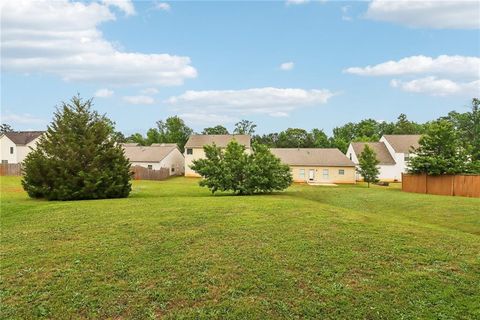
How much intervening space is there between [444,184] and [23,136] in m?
51.1

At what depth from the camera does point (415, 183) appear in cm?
3103

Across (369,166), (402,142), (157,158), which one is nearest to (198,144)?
(157,158)

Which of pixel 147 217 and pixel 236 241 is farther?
pixel 147 217

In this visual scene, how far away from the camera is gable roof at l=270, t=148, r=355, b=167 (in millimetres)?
45438

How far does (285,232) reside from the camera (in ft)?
34.6

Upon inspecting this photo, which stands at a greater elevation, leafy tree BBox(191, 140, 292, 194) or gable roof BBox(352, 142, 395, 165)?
→ gable roof BBox(352, 142, 395, 165)

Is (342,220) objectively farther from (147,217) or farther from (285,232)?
(147,217)

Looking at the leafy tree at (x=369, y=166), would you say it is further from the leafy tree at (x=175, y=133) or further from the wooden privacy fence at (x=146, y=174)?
the leafy tree at (x=175, y=133)

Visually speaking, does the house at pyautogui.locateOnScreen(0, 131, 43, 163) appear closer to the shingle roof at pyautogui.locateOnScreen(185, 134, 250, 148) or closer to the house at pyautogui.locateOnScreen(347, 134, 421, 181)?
the shingle roof at pyautogui.locateOnScreen(185, 134, 250, 148)

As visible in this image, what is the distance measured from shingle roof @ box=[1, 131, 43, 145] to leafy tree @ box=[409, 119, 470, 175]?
4571cm

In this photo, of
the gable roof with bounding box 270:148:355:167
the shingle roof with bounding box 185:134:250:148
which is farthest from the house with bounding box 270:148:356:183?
the shingle roof with bounding box 185:134:250:148

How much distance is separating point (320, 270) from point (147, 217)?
677cm

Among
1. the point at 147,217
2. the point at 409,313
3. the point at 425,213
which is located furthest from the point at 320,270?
the point at 425,213

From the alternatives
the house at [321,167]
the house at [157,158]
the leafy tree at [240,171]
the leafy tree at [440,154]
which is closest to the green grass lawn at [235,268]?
the leafy tree at [240,171]
